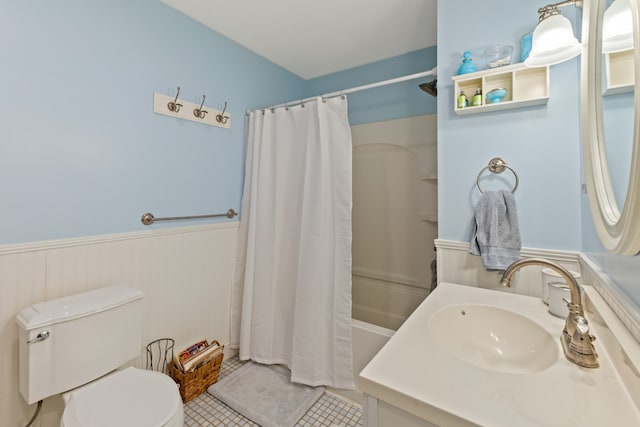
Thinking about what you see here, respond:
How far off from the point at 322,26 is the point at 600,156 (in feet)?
5.73

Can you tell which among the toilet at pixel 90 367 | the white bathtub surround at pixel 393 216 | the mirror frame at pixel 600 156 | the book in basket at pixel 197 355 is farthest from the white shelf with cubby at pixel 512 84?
the book in basket at pixel 197 355

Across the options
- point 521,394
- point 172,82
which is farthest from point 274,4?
point 521,394

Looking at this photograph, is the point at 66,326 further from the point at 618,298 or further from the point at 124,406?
the point at 618,298

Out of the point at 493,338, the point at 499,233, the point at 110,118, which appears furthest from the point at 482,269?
the point at 110,118

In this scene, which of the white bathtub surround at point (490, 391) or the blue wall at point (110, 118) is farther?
the blue wall at point (110, 118)

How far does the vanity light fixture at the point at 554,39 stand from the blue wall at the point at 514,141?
20 centimetres

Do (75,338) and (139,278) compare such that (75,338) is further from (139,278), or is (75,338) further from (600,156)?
(600,156)

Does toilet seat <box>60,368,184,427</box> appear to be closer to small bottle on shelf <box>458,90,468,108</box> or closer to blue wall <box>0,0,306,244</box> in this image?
blue wall <box>0,0,306,244</box>

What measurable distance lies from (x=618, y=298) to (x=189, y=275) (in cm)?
200

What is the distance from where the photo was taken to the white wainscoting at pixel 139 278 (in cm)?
123

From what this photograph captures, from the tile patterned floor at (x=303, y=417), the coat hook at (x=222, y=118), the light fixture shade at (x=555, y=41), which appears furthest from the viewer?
the coat hook at (x=222, y=118)

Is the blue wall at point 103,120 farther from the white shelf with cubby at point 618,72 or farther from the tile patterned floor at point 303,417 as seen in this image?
the white shelf with cubby at point 618,72

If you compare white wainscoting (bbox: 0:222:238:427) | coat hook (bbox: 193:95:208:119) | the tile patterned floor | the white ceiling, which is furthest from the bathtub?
the white ceiling

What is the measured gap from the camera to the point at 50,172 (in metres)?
1.30
